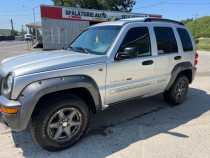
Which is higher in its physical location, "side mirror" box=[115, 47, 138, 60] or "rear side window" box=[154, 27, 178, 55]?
"rear side window" box=[154, 27, 178, 55]

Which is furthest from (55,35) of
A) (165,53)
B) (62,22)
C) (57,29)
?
(165,53)

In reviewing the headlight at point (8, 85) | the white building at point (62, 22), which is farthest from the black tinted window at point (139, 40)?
the white building at point (62, 22)

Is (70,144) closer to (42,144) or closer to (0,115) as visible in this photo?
(42,144)

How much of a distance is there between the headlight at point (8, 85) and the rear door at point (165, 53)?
2.67 metres

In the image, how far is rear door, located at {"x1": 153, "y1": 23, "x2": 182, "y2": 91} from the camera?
361 centimetres

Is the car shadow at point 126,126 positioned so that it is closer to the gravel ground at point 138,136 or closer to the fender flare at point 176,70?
the gravel ground at point 138,136

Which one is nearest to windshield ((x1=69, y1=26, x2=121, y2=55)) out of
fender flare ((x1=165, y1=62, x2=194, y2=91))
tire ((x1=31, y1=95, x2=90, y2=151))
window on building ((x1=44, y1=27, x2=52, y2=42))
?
tire ((x1=31, y1=95, x2=90, y2=151))

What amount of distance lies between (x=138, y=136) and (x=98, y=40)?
1.92 metres

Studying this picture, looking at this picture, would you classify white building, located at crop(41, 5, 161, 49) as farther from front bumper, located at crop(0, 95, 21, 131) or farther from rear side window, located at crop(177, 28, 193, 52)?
front bumper, located at crop(0, 95, 21, 131)

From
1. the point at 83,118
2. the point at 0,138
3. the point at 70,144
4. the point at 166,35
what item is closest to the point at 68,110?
the point at 83,118

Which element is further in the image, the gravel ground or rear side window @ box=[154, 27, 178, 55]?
rear side window @ box=[154, 27, 178, 55]

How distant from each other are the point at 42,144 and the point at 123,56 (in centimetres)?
184

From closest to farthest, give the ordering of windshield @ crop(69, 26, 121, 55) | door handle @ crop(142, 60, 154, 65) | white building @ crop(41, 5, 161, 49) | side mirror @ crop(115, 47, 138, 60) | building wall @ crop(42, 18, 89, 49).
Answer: side mirror @ crop(115, 47, 138, 60) < windshield @ crop(69, 26, 121, 55) < door handle @ crop(142, 60, 154, 65) < white building @ crop(41, 5, 161, 49) < building wall @ crop(42, 18, 89, 49)

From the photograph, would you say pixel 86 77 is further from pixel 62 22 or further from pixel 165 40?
pixel 62 22
